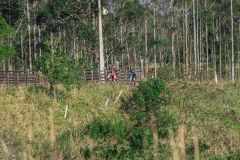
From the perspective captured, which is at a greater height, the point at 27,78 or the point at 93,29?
the point at 93,29

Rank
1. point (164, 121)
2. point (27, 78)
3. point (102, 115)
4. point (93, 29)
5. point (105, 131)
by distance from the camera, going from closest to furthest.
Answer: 1. point (105, 131)
2. point (164, 121)
3. point (102, 115)
4. point (27, 78)
5. point (93, 29)

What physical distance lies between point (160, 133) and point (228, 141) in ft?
14.8

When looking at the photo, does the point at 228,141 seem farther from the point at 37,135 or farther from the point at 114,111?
the point at 114,111

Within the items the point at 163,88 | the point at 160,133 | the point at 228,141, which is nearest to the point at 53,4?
the point at 163,88

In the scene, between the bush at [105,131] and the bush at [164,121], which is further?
the bush at [164,121]

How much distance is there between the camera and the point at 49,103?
22703 mm

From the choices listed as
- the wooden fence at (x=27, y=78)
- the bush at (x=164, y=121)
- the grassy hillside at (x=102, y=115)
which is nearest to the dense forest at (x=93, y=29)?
the wooden fence at (x=27, y=78)

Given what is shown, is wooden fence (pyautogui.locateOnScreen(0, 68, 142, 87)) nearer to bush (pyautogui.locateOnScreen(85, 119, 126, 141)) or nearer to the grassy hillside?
the grassy hillside

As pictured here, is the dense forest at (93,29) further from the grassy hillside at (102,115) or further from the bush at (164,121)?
the bush at (164,121)

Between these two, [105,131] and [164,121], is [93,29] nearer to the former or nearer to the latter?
[164,121]

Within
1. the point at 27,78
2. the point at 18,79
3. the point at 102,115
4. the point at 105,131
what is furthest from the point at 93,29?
the point at 105,131

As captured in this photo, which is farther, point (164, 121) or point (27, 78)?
point (27, 78)

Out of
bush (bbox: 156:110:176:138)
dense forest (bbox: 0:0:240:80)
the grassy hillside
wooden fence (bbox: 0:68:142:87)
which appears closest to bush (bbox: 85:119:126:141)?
Answer: the grassy hillside

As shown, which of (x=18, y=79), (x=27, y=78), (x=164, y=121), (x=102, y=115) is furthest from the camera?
(x=27, y=78)
